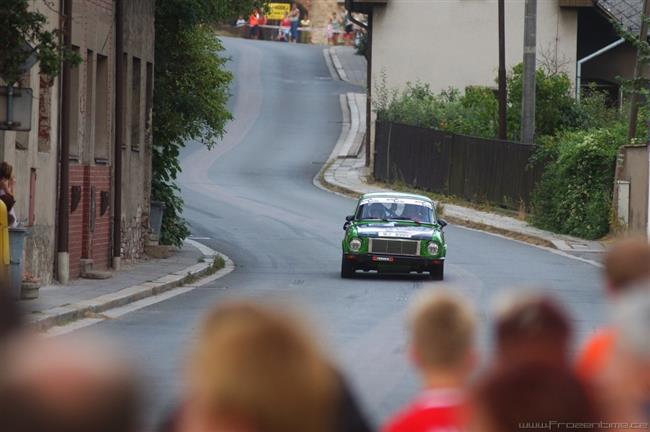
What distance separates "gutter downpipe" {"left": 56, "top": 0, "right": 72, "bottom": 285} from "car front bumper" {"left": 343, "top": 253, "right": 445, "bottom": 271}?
214 inches

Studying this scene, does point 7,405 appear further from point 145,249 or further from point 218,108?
point 218,108

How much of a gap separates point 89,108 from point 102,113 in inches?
44.4

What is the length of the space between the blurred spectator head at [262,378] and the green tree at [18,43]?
15.1 m

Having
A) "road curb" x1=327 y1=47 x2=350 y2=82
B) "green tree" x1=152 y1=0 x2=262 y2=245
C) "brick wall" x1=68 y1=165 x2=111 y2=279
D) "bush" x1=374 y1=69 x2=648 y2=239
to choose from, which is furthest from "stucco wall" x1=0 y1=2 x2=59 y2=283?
"road curb" x1=327 y1=47 x2=350 y2=82

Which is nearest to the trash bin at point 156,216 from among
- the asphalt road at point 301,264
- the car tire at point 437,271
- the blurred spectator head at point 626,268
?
the asphalt road at point 301,264

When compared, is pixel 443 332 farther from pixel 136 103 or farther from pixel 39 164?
pixel 136 103

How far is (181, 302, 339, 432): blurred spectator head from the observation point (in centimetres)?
305

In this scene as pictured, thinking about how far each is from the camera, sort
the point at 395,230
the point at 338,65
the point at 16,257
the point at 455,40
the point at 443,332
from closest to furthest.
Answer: the point at 443,332 < the point at 16,257 < the point at 395,230 < the point at 455,40 < the point at 338,65

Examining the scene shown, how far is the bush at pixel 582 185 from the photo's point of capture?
3709cm

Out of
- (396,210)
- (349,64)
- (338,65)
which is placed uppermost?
(349,64)

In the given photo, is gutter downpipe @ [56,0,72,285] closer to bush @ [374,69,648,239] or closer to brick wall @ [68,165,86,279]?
brick wall @ [68,165,86,279]

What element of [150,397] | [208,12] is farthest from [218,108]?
[150,397]

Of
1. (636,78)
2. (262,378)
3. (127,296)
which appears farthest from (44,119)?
(262,378)

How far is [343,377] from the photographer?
4723 millimetres
